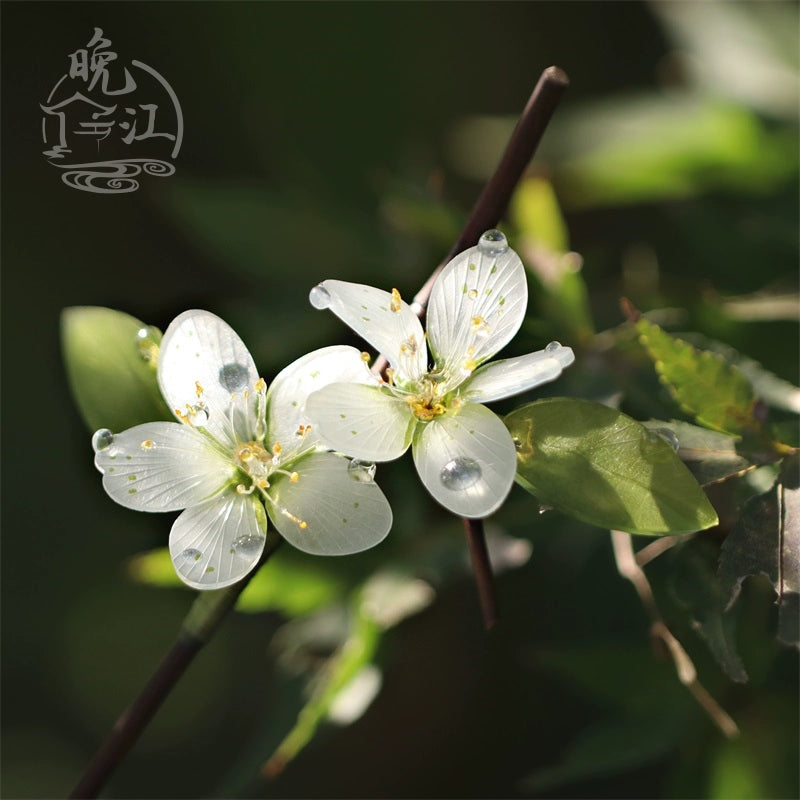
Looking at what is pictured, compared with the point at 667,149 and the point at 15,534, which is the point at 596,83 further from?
the point at 15,534

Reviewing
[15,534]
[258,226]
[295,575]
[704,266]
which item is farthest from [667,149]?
[15,534]

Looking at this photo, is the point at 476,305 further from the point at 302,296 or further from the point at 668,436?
the point at 302,296

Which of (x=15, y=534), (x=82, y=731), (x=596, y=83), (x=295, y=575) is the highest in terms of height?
(x=596, y=83)

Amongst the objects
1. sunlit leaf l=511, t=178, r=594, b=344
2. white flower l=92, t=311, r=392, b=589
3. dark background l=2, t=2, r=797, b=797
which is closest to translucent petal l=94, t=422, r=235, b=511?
white flower l=92, t=311, r=392, b=589

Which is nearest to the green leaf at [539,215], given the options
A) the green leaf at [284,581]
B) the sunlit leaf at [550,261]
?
the sunlit leaf at [550,261]

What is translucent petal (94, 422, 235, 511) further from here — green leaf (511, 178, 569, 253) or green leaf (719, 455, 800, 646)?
green leaf (511, 178, 569, 253)
